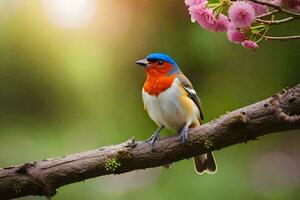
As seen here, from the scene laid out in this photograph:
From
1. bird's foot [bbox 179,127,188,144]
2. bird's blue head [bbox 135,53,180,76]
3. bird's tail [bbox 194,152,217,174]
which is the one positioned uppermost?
bird's blue head [bbox 135,53,180,76]

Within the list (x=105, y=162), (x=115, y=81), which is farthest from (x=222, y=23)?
(x=115, y=81)

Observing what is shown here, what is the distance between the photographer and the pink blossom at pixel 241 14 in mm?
1906

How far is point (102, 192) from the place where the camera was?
359 centimetres

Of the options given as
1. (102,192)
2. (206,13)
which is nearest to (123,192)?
(102,192)

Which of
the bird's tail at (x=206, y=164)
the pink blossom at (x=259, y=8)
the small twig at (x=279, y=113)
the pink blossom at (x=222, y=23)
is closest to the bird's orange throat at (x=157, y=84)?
the bird's tail at (x=206, y=164)

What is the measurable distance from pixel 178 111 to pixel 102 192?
2.84 feet

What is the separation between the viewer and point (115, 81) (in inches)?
147

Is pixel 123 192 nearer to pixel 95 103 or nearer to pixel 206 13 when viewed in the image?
pixel 95 103

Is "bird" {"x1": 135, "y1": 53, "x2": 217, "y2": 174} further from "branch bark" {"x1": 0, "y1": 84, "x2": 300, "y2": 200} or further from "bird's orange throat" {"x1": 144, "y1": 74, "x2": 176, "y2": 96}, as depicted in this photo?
"branch bark" {"x1": 0, "y1": 84, "x2": 300, "y2": 200}

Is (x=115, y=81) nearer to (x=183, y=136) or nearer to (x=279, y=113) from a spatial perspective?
(x=183, y=136)

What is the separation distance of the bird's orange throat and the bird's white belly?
12 mm

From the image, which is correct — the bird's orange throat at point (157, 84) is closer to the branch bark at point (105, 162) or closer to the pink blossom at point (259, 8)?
the branch bark at point (105, 162)

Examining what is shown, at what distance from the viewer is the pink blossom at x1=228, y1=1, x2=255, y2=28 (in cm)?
191

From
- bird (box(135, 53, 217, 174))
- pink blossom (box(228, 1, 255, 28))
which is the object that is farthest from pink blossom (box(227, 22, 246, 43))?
bird (box(135, 53, 217, 174))
